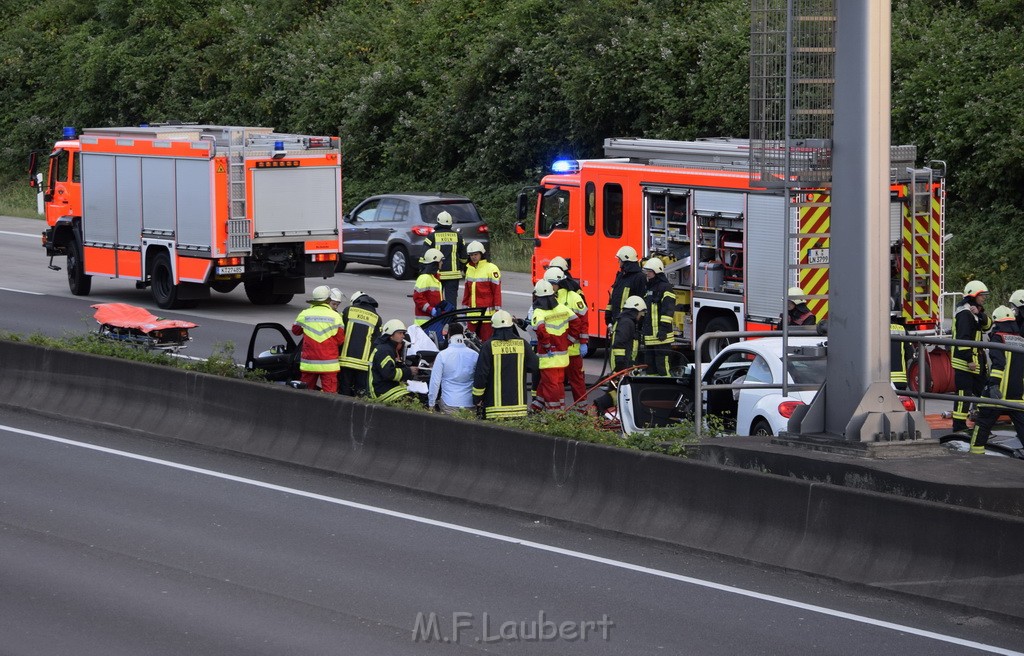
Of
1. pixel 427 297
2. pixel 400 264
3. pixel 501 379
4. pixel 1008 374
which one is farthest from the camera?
pixel 400 264

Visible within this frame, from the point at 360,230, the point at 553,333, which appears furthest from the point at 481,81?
the point at 553,333

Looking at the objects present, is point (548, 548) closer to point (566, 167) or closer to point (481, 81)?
point (566, 167)

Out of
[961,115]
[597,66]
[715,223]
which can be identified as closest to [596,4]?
[597,66]

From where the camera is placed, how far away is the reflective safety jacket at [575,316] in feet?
53.8

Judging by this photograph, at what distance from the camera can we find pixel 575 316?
54.6 ft

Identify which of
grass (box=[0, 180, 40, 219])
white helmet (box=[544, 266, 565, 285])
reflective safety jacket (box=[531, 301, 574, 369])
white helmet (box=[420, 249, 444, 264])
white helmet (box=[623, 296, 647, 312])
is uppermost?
grass (box=[0, 180, 40, 219])

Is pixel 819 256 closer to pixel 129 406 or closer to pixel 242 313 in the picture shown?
pixel 129 406

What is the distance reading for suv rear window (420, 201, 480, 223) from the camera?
1212 inches

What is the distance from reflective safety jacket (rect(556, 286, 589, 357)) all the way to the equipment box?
104 inches

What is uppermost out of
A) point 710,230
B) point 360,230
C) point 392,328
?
point 360,230

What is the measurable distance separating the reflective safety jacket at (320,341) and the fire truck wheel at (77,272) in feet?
44.8

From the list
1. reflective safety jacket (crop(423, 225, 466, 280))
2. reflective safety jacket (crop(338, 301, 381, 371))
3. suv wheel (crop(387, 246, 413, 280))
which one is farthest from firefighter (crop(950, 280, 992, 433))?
suv wheel (crop(387, 246, 413, 280))

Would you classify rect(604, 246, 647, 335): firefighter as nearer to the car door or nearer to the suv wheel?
the suv wheel

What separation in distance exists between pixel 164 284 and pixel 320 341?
1165 centimetres
